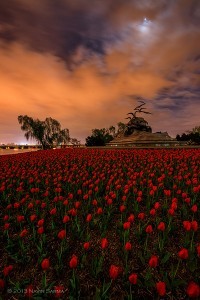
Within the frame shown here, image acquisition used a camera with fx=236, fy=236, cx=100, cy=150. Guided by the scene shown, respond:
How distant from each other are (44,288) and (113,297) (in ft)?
3.33

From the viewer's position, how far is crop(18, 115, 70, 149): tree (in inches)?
2044

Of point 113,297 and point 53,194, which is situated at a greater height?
point 53,194

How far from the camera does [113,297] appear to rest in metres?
3.46

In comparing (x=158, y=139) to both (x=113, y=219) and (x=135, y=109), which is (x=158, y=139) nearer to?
(x=135, y=109)

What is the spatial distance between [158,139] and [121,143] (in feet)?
17.4

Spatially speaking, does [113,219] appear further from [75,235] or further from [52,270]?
[52,270]

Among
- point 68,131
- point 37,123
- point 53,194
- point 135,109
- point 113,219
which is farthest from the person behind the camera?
point 68,131

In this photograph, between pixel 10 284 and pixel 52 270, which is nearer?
pixel 10 284

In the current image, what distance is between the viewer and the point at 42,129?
176ft

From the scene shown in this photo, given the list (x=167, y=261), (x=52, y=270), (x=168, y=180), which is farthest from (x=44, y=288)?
(x=168, y=180)

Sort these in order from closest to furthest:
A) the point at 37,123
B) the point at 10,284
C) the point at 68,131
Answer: the point at 10,284 < the point at 37,123 < the point at 68,131

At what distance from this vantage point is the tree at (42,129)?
51906 millimetres

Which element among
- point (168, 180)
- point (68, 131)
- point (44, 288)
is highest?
point (68, 131)

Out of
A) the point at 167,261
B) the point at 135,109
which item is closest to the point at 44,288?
the point at 167,261
